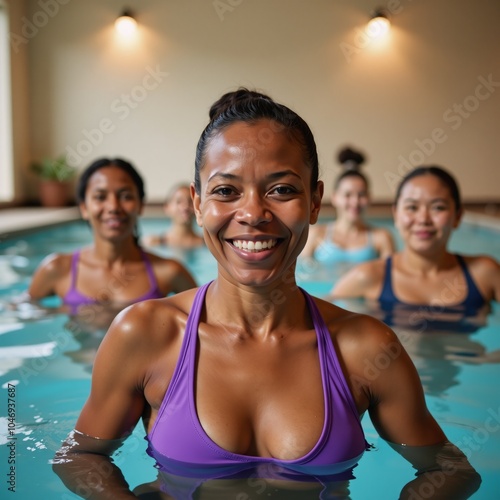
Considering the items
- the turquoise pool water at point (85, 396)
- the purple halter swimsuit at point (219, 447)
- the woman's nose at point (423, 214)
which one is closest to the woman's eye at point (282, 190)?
the purple halter swimsuit at point (219, 447)

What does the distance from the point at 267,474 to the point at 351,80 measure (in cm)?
1302

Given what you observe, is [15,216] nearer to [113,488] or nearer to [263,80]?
[263,80]

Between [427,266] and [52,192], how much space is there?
10438 mm

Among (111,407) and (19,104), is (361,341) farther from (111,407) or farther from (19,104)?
(19,104)

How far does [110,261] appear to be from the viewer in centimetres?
434

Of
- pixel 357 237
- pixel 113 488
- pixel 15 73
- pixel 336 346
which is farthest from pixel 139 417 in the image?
pixel 15 73

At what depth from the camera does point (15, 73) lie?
1326cm

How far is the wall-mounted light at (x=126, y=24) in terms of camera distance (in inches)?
536

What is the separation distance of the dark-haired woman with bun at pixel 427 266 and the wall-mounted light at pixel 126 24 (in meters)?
10.7

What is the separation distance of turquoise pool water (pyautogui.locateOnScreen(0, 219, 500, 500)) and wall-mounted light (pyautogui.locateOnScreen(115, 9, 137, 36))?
967 centimetres

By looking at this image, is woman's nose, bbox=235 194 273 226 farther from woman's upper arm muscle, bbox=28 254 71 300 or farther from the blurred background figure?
the blurred background figure

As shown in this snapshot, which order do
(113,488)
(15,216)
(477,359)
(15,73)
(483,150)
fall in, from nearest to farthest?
(113,488)
(477,359)
(15,216)
(15,73)
(483,150)

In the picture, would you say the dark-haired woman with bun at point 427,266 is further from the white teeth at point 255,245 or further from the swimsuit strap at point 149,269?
the white teeth at point 255,245

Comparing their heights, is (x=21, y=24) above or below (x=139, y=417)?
above
